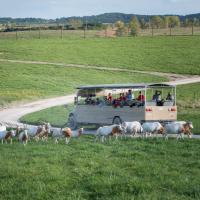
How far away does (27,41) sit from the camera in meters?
100

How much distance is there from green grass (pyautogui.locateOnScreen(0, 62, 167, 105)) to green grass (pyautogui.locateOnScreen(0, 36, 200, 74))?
24.2 ft

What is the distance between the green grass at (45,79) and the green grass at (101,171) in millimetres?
29891

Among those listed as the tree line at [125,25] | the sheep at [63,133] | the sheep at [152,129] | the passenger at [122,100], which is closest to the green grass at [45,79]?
the passenger at [122,100]

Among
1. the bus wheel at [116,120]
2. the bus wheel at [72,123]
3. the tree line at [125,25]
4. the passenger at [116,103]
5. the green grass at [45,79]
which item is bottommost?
the green grass at [45,79]

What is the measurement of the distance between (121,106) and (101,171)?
13.8m

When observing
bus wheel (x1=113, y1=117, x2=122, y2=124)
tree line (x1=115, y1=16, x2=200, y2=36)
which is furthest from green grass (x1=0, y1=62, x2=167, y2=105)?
tree line (x1=115, y1=16, x2=200, y2=36)

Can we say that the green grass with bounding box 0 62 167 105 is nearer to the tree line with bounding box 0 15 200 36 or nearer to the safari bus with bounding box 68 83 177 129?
the safari bus with bounding box 68 83 177 129

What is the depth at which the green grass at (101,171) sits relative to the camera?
13578mm

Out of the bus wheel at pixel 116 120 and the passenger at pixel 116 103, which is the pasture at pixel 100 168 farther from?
the passenger at pixel 116 103

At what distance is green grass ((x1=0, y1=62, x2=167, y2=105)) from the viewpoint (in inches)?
2195

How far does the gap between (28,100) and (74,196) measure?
39.3 m

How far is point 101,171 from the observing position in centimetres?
1573

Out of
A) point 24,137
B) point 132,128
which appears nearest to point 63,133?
point 24,137

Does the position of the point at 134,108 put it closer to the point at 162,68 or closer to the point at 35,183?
the point at 35,183
